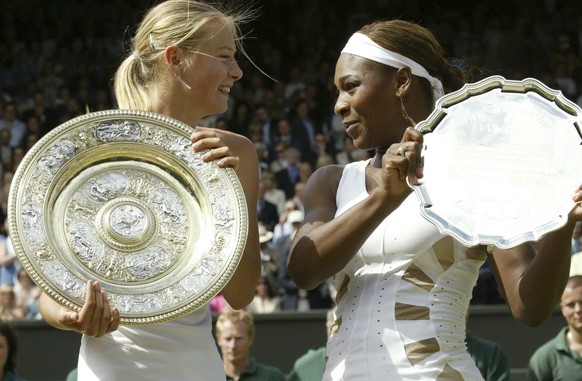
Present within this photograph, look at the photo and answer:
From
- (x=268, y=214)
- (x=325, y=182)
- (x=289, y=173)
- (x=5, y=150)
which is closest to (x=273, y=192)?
(x=268, y=214)

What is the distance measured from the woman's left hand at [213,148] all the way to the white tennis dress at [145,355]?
1.32 ft

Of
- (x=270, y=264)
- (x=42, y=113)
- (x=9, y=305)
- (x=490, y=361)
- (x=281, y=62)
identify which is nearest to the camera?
(x=490, y=361)

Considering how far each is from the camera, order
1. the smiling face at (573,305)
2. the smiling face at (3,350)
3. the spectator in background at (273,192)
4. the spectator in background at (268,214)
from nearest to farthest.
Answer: the smiling face at (573,305) < the smiling face at (3,350) < the spectator in background at (268,214) < the spectator in background at (273,192)

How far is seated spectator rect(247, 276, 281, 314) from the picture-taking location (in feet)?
31.8

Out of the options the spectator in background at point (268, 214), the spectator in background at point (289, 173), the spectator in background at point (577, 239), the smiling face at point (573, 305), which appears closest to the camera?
the smiling face at point (573, 305)

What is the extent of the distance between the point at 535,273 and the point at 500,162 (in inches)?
11.3

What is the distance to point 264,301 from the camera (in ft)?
32.0

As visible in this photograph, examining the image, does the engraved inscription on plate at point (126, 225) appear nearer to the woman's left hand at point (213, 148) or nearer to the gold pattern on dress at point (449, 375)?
the woman's left hand at point (213, 148)

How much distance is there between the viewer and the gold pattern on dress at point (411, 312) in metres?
2.99

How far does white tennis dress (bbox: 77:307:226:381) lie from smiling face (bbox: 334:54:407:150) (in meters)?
0.66

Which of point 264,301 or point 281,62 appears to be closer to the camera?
point 264,301

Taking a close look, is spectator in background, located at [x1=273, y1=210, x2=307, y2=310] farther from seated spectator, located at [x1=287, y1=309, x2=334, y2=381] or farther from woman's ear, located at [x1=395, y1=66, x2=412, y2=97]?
woman's ear, located at [x1=395, y1=66, x2=412, y2=97]

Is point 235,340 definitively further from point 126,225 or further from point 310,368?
point 126,225

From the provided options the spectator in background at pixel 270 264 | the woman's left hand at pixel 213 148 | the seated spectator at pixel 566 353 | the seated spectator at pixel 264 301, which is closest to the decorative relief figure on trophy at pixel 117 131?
the woman's left hand at pixel 213 148
